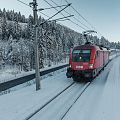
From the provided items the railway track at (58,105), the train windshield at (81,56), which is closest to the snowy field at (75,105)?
the railway track at (58,105)

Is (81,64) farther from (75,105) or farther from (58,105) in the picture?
(58,105)

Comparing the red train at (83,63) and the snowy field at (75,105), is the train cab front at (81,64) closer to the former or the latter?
the red train at (83,63)

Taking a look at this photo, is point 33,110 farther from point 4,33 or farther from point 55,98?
point 4,33

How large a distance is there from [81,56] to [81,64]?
747 millimetres

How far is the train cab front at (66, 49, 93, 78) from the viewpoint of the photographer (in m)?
19.4

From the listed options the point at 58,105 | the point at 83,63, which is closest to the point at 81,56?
the point at 83,63

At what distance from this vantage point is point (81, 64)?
1972 cm

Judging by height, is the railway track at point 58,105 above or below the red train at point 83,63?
below

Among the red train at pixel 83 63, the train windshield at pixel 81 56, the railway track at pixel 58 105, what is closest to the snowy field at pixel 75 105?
the railway track at pixel 58 105

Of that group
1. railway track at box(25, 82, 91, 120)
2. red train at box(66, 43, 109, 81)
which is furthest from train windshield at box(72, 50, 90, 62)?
railway track at box(25, 82, 91, 120)

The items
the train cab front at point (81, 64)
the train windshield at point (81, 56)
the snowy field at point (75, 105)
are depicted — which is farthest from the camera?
the train windshield at point (81, 56)

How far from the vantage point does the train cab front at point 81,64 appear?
1941cm

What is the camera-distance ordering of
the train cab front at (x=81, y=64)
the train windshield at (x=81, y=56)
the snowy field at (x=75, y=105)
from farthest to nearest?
the train windshield at (x=81, y=56)
the train cab front at (x=81, y=64)
the snowy field at (x=75, y=105)

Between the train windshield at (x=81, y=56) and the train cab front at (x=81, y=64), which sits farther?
the train windshield at (x=81, y=56)
